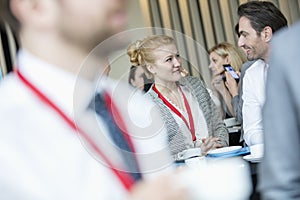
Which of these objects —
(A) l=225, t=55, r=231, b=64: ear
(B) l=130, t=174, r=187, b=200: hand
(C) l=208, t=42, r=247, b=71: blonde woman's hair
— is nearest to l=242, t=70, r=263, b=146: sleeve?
(C) l=208, t=42, r=247, b=71: blonde woman's hair

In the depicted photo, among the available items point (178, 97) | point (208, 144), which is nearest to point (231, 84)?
point (208, 144)

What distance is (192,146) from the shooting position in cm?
160

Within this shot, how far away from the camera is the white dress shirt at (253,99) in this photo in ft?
6.47

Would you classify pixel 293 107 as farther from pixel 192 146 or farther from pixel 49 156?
pixel 192 146

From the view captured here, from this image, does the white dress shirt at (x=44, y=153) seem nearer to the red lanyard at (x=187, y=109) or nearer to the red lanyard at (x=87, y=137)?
the red lanyard at (x=87, y=137)

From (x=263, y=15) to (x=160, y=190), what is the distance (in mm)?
1728

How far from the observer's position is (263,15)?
2.13 metres

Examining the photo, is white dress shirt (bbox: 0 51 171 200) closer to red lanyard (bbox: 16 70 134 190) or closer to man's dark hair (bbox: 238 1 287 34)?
red lanyard (bbox: 16 70 134 190)

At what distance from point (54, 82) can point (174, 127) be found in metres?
0.75

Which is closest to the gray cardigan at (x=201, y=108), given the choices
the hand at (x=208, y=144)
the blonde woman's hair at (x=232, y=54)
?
the hand at (x=208, y=144)

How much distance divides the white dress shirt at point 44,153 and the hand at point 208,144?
93 cm

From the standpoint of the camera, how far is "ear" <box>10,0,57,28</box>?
556 mm

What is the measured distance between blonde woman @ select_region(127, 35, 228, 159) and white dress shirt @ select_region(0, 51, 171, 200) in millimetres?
453

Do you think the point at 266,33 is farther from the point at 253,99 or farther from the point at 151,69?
the point at 151,69
